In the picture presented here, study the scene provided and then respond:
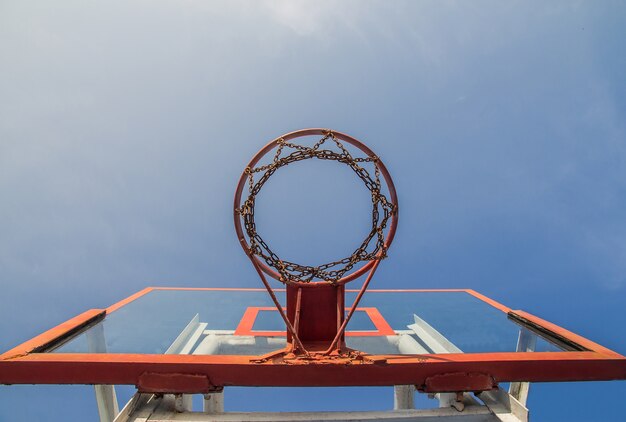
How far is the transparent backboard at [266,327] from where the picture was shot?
398 centimetres

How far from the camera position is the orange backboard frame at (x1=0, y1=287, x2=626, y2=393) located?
88.7 inches

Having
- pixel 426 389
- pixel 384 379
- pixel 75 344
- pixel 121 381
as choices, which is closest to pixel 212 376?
pixel 121 381

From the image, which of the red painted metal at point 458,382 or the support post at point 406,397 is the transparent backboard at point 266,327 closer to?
the support post at point 406,397

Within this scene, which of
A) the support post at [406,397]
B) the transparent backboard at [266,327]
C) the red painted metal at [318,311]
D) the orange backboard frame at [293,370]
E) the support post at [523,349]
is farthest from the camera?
the support post at [406,397]

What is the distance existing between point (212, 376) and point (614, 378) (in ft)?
8.76

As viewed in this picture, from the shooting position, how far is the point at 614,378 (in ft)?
7.66

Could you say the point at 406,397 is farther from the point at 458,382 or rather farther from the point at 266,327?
the point at 458,382

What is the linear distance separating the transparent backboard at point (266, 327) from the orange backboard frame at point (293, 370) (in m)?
0.87

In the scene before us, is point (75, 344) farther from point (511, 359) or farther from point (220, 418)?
point (511, 359)

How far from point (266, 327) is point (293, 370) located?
2.44 meters

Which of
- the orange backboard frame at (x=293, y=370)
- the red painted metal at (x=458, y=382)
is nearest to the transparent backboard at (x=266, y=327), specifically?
the orange backboard frame at (x=293, y=370)

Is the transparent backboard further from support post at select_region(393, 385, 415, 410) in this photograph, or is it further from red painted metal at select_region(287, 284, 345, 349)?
red painted metal at select_region(287, 284, 345, 349)

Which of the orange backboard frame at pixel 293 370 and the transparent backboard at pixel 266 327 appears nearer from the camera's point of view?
the orange backboard frame at pixel 293 370

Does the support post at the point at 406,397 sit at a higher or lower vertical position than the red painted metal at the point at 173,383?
lower
